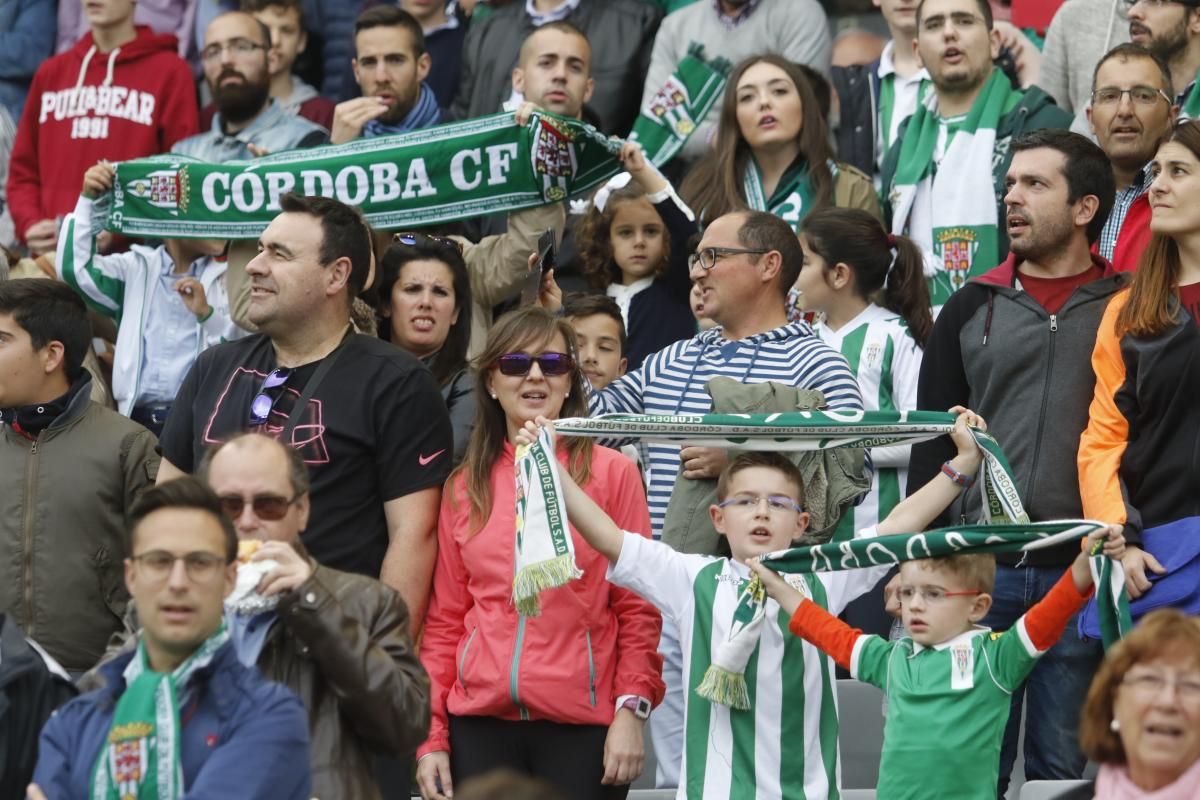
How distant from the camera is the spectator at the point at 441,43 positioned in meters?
11.2

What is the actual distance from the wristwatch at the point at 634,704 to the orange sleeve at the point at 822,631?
56cm

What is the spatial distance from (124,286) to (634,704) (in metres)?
3.97

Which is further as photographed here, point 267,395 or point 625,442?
→ point 625,442

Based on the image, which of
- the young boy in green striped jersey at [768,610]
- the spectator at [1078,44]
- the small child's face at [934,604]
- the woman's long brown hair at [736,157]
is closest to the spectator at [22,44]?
the woman's long brown hair at [736,157]

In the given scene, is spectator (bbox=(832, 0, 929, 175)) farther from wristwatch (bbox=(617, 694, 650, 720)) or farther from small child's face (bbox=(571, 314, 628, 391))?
wristwatch (bbox=(617, 694, 650, 720))

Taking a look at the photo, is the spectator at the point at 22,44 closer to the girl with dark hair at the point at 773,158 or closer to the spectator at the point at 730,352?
the girl with dark hair at the point at 773,158

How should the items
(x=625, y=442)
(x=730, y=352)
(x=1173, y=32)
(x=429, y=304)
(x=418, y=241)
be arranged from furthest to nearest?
(x=1173, y=32) → (x=418, y=241) → (x=429, y=304) → (x=730, y=352) → (x=625, y=442)

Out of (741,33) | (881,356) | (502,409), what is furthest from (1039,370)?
(741,33)

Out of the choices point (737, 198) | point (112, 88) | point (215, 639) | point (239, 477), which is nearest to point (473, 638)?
point (239, 477)

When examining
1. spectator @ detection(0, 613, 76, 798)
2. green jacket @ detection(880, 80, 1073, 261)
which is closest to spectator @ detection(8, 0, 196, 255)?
green jacket @ detection(880, 80, 1073, 261)

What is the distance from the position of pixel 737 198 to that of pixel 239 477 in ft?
14.2

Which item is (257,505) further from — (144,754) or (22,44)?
(22,44)

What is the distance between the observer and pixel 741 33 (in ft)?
33.9

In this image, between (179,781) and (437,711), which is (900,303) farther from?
(179,781)
